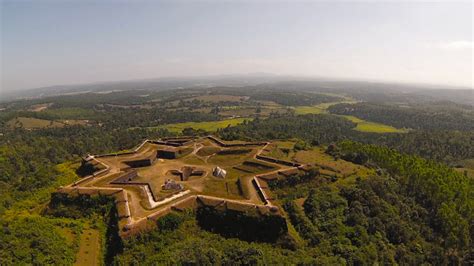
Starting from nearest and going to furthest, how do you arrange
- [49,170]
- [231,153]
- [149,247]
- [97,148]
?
1. [149,247]
2. [49,170]
3. [231,153]
4. [97,148]

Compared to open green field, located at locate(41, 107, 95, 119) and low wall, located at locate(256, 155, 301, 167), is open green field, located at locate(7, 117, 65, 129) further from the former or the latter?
low wall, located at locate(256, 155, 301, 167)

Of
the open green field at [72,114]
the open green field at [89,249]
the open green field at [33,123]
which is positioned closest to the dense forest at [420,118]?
the open green field at [89,249]

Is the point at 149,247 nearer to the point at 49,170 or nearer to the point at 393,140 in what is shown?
the point at 49,170

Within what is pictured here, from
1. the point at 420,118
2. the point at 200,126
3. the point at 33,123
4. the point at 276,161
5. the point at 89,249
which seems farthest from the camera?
the point at 420,118

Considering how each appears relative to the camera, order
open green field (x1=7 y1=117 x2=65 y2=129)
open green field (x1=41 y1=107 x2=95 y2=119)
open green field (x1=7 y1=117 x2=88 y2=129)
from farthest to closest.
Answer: open green field (x1=41 y1=107 x2=95 y2=119) < open green field (x1=7 y1=117 x2=65 y2=129) < open green field (x1=7 y1=117 x2=88 y2=129)

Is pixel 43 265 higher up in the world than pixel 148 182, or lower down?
lower down

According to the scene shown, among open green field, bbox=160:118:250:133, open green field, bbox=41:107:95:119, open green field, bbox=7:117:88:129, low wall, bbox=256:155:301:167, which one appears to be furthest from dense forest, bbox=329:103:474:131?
open green field, bbox=7:117:88:129

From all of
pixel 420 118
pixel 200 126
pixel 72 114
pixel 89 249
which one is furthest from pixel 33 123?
pixel 420 118

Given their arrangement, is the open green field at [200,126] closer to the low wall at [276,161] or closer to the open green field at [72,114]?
the low wall at [276,161]

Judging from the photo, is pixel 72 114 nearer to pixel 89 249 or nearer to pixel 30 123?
pixel 30 123

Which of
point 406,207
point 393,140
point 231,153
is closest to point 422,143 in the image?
point 393,140

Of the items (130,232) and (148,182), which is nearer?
(130,232)
